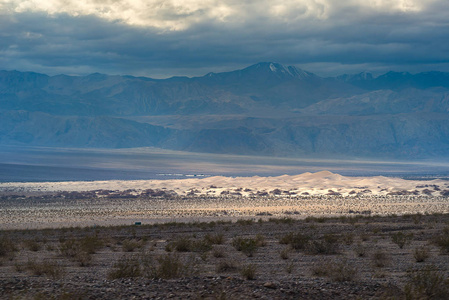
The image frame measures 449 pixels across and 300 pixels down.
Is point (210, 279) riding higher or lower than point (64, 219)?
higher

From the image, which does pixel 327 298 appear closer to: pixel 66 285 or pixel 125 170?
pixel 66 285

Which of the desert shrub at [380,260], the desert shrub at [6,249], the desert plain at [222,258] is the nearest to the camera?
the desert plain at [222,258]

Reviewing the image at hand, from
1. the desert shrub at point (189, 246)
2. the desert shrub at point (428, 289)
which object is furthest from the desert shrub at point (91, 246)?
the desert shrub at point (428, 289)

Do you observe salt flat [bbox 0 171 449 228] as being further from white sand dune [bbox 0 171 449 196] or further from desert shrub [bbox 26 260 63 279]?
desert shrub [bbox 26 260 63 279]

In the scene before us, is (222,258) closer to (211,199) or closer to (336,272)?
(336,272)

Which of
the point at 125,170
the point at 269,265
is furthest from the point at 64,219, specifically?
the point at 125,170

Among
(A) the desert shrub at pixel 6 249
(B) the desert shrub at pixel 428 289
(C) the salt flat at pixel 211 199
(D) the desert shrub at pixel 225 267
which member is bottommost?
(C) the salt flat at pixel 211 199

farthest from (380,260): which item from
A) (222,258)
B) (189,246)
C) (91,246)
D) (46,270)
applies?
(91,246)

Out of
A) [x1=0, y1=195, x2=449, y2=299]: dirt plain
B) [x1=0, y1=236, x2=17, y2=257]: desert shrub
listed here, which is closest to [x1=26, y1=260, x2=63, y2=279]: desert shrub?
[x1=0, y1=195, x2=449, y2=299]: dirt plain

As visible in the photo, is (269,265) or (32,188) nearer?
(269,265)

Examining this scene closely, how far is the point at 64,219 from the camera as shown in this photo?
4988 cm

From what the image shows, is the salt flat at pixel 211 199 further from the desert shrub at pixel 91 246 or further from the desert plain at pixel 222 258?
the desert shrub at pixel 91 246

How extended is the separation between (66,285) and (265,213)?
4301 cm

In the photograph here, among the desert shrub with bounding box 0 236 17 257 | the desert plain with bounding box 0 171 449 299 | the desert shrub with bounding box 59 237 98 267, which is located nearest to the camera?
the desert plain with bounding box 0 171 449 299
